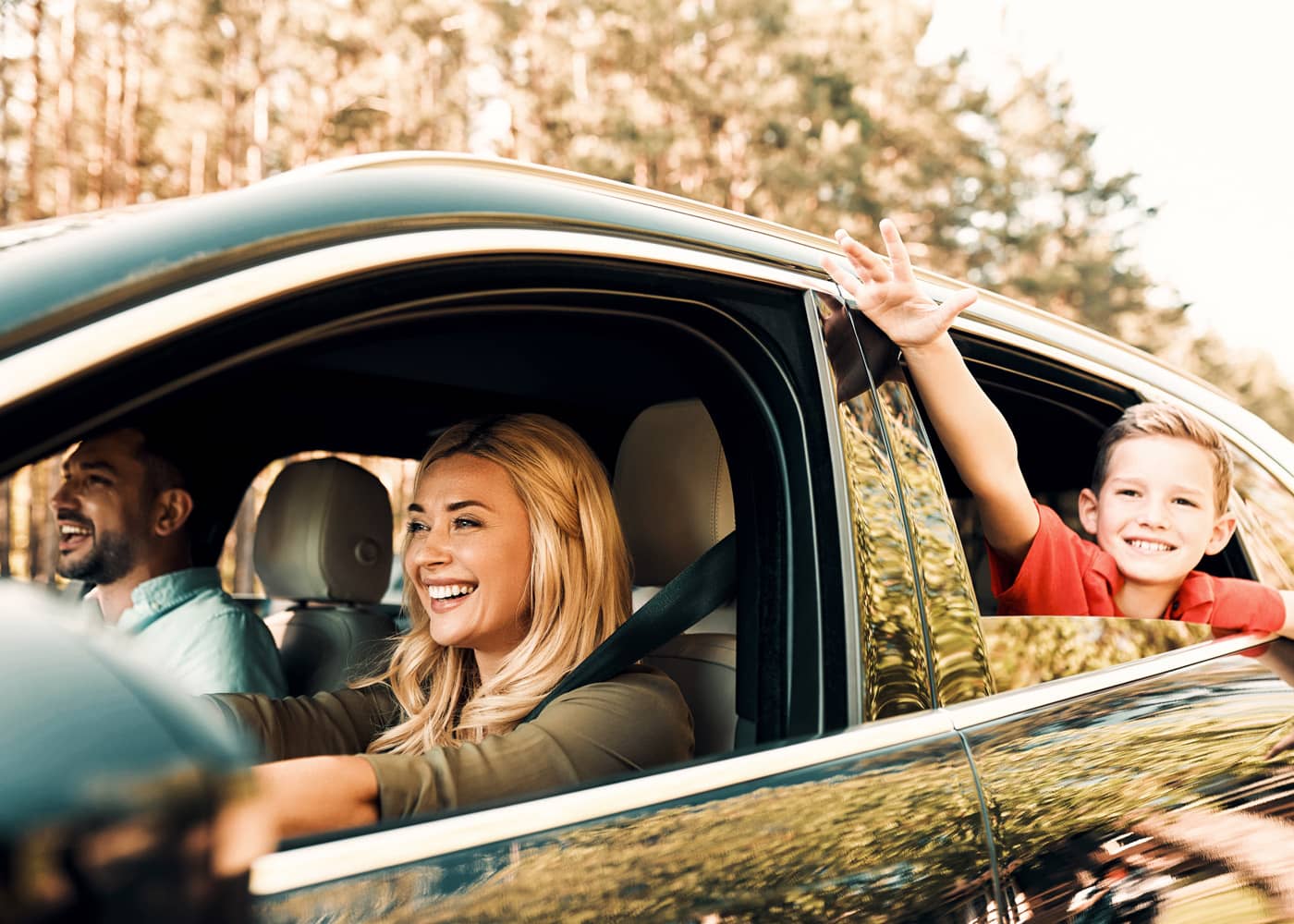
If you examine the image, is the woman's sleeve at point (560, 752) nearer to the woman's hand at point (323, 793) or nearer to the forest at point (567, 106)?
the woman's hand at point (323, 793)

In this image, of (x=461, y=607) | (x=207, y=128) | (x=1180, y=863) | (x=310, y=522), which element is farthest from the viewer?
(x=207, y=128)

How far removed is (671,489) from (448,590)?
0.46 metres

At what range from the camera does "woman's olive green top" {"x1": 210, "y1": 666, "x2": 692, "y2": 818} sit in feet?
5.00

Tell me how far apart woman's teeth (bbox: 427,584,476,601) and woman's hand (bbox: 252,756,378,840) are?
813mm

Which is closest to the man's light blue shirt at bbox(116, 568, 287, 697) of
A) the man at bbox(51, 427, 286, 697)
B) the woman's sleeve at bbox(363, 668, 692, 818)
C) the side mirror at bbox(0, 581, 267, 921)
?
the man at bbox(51, 427, 286, 697)

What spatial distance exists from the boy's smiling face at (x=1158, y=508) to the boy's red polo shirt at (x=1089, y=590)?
45 mm

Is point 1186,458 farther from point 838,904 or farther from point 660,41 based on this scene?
point 660,41

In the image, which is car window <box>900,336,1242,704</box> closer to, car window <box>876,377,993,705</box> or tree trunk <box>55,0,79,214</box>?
car window <box>876,377,993,705</box>

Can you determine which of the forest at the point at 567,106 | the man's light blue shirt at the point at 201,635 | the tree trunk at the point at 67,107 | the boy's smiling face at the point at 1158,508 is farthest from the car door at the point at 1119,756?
the tree trunk at the point at 67,107

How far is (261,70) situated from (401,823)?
20473 mm

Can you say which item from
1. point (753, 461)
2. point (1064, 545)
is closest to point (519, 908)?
point (753, 461)

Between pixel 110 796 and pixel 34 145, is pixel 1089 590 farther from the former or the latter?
pixel 34 145

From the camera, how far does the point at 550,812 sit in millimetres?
1214

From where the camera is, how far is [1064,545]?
92.0 inches
